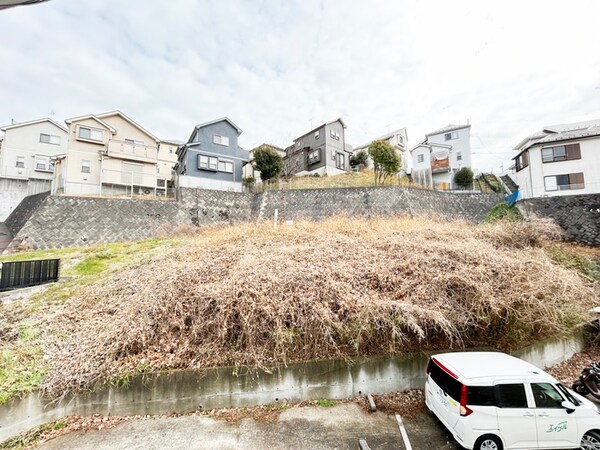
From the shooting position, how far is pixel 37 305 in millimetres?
5824

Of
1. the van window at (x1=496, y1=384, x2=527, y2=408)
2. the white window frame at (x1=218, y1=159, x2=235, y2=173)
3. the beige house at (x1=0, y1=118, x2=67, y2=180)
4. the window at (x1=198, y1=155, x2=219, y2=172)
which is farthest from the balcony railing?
the van window at (x1=496, y1=384, x2=527, y2=408)

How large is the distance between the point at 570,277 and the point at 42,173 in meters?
34.2

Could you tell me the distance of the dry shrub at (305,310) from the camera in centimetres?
A: 416

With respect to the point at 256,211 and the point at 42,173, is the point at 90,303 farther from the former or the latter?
the point at 42,173

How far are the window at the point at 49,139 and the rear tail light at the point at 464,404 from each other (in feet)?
112

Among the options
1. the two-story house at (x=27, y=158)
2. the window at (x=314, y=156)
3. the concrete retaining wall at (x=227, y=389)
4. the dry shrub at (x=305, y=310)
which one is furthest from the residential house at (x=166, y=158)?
the concrete retaining wall at (x=227, y=389)

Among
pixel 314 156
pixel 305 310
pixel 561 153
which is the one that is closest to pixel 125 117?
pixel 314 156

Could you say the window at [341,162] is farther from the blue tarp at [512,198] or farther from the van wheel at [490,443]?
the van wheel at [490,443]

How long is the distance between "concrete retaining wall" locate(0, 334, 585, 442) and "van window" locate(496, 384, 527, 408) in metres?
1.24

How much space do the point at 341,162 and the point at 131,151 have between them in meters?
19.4

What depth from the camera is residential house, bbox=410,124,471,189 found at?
2320cm

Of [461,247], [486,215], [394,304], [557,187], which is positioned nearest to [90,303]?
[394,304]

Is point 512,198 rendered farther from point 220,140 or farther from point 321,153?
point 220,140

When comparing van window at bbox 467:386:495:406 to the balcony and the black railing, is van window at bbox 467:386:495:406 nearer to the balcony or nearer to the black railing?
the black railing
